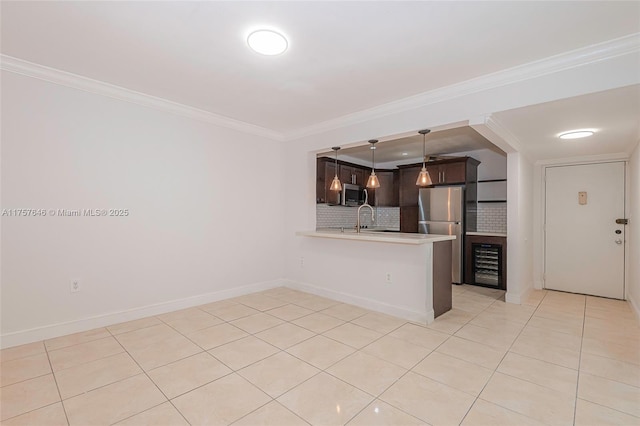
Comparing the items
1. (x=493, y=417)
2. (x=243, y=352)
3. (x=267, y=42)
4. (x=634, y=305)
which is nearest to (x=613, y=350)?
(x=634, y=305)

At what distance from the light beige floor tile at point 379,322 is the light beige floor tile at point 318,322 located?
0.24 metres

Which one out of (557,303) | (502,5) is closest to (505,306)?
(557,303)

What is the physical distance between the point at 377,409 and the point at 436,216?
4.32 meters

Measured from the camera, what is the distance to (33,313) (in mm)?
2834

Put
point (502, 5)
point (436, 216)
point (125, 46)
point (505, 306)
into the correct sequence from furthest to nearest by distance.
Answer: point (436, 216) → point (505, 306) → point (125, 46) → point (502, 5)

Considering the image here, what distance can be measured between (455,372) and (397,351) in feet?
1.65

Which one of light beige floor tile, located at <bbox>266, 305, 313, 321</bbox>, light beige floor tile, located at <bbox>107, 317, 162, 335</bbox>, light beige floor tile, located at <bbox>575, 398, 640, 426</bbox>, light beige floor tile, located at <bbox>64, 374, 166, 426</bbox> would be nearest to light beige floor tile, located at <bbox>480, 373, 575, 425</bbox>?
light beige floor tile, located at <bbox>575, 398, 640, 426</bbox>

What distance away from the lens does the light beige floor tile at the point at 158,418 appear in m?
1.75

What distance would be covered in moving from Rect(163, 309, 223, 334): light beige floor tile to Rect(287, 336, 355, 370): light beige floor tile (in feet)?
3.69

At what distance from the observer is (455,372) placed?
Result: 7.62 feet

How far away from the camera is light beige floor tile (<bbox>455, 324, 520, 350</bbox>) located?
286cm

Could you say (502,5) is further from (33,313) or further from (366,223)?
(366,223)

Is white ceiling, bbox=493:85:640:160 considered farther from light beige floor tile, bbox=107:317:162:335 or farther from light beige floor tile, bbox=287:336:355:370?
light beige floor tile, bbox=107:317:162:335

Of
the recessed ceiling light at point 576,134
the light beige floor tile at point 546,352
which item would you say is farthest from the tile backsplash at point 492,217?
the light beige floor tile at point 546,352
